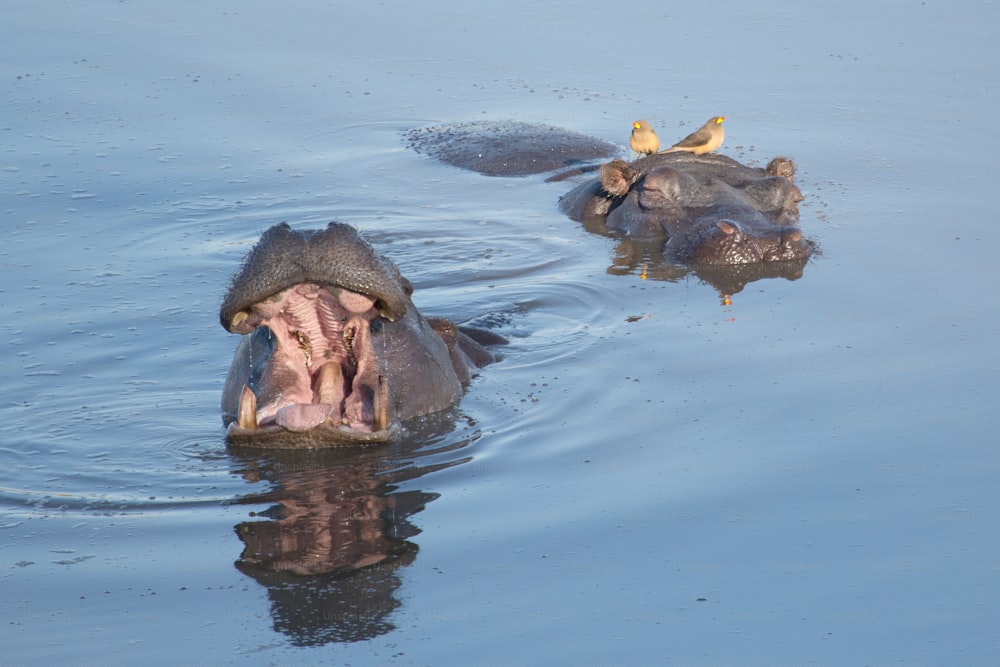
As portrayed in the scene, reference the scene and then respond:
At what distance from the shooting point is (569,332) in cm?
923

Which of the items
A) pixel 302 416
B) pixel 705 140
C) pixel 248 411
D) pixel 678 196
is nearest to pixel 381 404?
pixel 302 416

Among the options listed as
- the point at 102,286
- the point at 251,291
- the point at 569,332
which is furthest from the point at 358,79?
the point at 251,291

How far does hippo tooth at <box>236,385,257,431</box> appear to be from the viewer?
644 centimetres

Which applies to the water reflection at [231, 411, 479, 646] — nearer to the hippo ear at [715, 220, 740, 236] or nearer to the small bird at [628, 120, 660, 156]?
the hippo ear at [715, 220, 740, 236]

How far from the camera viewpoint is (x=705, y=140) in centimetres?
1237

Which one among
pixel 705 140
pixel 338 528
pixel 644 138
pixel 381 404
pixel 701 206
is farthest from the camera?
pixel 644 138

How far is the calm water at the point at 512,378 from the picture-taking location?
5.30 m

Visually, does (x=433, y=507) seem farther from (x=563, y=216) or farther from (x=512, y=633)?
(x=563, y=216)

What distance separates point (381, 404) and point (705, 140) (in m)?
6.57

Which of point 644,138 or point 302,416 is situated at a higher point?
point 644,138

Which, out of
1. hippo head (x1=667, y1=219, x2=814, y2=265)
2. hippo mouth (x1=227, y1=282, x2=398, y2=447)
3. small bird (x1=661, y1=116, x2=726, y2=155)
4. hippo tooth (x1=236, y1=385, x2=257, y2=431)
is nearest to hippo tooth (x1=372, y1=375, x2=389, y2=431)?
hippo mouth (x1=227, y1=282, x2=398, y2=447)

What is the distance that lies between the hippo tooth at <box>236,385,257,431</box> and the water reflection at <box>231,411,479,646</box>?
300 mm

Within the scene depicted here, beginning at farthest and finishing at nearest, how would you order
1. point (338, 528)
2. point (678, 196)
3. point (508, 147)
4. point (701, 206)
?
point (508, 147)
point (678, 196)
point (701, 206)
point (338, 528)

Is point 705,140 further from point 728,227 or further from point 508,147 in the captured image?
point 508,147
